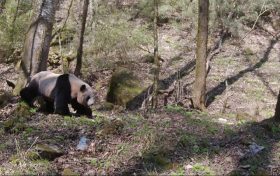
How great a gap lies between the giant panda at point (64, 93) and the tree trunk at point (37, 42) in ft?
4.55

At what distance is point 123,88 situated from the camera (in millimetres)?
13641

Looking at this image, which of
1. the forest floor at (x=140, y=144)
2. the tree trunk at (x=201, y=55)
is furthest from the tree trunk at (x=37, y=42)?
the tree trunk at (x=201, y=55)

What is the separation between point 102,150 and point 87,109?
2.46 m

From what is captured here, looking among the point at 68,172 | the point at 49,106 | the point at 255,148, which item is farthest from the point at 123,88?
the point at 68,172

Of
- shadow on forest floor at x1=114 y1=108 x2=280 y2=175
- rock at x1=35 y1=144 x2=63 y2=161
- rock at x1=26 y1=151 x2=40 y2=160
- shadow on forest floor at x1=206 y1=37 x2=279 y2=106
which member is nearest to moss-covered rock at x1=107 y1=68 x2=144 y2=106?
shadow on forest floor at x1=206 y1=37 x2=279 y2=106

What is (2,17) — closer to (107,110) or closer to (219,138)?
(107,110)

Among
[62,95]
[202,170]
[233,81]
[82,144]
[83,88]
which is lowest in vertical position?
[233,81]

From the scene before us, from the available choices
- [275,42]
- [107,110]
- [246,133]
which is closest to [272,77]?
[275,42]

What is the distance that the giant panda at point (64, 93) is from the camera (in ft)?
28.1

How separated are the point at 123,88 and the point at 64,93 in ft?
16.8

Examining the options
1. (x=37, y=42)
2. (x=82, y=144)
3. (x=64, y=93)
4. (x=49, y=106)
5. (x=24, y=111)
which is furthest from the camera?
(x=37, y=42)

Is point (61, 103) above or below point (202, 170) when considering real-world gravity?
above

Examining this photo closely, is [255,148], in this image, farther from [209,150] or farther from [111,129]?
[111,129]

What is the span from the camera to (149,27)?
2061 centimetres
